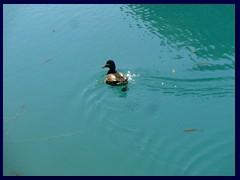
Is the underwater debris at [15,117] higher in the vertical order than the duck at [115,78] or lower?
lower

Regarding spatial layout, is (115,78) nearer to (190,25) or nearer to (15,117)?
(15,117)

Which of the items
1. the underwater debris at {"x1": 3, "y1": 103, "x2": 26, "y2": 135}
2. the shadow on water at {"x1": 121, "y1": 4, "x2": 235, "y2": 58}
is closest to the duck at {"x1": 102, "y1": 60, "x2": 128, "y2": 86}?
the underwater debris at {"x1": 3, "y1": 103, "x2": 26, "y2": 135}

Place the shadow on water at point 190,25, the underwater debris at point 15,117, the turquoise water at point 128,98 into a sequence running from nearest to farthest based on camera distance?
the turquoise water at point 128,98, the underwater debris at point 15,117, the shadow on water at point 190,25

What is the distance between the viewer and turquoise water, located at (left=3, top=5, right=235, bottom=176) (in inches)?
359

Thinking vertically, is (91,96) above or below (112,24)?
below

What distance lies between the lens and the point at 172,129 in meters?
9.90

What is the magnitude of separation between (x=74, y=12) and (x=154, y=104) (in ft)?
27.5

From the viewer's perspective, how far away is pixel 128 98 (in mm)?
11180

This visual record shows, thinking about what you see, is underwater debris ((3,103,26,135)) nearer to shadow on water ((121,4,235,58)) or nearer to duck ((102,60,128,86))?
duck ((102,60,128,86))

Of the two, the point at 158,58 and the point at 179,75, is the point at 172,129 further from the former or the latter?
the point at 158,58

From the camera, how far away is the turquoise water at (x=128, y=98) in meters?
9.12

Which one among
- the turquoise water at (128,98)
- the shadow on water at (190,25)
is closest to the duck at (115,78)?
the turquoise water at (128,98)

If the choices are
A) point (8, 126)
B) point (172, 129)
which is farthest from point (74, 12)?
point (172, 129)

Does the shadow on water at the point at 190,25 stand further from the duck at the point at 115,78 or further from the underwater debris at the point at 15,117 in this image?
the underwater debris at the point at 15,117
